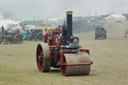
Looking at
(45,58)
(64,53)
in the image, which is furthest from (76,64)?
(45,58)

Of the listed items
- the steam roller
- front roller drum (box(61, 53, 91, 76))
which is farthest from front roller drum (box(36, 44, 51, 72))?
front roller drum (box(61, 53, 91, 76))

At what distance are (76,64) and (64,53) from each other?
0.64 metres

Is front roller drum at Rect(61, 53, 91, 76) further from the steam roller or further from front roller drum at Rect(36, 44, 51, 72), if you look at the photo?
front roller drum at Rect(36, 44, 51, 72)

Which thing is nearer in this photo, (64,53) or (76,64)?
(76,64)

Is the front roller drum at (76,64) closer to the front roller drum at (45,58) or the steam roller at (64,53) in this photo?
the steam roller at (64,53)

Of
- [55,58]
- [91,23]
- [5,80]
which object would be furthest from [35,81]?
[91,23]

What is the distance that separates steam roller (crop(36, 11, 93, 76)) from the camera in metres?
10.2

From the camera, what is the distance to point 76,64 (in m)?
10.1

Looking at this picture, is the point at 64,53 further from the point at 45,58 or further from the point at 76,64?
the point at 45,58

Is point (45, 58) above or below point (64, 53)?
below

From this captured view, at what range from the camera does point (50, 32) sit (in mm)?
12141

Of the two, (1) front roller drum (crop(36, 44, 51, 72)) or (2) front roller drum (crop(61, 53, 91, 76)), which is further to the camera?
(1) front roller drum (crop(36, 44, 51, 72))

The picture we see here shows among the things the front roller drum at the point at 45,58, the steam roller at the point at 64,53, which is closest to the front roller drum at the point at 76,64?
the steam roller at the point at 64,53

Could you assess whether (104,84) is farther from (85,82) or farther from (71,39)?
(71,39)
